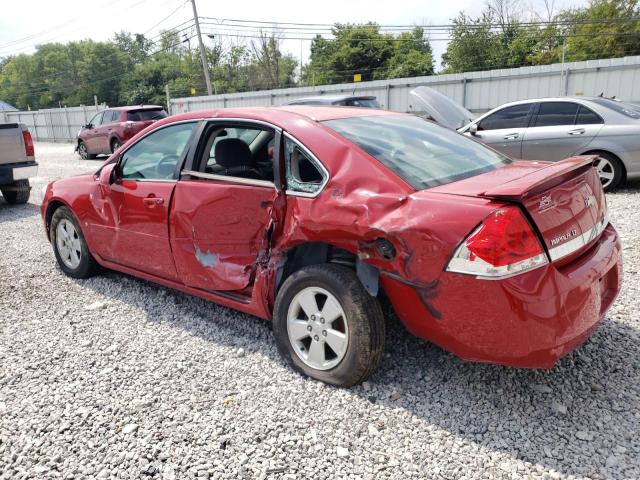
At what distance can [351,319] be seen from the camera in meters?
2.70

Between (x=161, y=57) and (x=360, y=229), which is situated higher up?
(x=161, y=57)

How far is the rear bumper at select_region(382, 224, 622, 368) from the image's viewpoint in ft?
7.48

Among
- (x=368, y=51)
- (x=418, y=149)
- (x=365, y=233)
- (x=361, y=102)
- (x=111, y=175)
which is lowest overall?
(x=365, y=233)

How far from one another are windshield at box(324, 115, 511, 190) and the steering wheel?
49.8 inches

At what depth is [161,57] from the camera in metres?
79.1

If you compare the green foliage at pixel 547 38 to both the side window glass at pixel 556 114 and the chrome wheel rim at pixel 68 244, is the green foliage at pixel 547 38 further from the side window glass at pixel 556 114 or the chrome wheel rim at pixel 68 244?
the chrome wheel rim at pixel 68 244

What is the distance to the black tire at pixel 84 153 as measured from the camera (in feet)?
60.7

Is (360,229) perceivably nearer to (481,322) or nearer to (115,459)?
(481,322)

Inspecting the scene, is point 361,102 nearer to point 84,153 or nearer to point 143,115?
point 143,115

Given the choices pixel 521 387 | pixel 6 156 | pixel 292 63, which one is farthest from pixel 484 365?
pixel 292 63

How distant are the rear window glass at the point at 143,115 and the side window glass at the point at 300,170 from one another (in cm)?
1516

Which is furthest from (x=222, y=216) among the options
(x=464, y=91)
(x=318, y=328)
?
(x=464, y=91)

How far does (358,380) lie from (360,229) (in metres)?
0.84

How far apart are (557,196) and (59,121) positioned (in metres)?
33.0
